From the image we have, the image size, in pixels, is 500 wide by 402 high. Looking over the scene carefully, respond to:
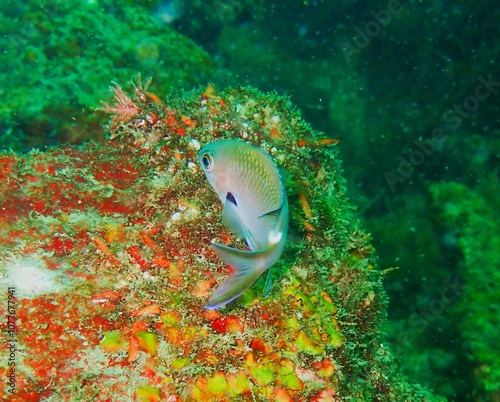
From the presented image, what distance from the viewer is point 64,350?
271 cm

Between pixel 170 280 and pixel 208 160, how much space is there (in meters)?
1.19

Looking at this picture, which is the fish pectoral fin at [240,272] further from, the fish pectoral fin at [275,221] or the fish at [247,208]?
the fish pectoral fin at [275,221]

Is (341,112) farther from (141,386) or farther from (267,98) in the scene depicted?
(141,386)

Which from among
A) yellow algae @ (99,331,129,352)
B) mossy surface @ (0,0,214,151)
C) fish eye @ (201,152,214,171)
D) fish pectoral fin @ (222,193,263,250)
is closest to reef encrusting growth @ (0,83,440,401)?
yellow algae @ (99,331,129,352)

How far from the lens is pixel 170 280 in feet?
10.0

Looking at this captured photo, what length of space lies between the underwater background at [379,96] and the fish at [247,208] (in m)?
5.22

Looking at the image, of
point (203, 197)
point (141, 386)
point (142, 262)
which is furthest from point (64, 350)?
point (203, 197)

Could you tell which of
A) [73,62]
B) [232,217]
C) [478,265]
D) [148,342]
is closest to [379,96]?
[478,265]

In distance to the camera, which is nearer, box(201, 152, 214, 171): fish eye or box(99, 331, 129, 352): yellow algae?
box(201, 152, 214, 171): fish eye

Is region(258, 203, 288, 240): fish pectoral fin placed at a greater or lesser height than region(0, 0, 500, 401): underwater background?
greater

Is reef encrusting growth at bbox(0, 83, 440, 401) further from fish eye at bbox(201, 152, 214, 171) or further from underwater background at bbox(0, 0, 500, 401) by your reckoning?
underwater background at bbox(0, 0, 500, 401)

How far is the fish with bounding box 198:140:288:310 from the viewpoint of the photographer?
6.36ft

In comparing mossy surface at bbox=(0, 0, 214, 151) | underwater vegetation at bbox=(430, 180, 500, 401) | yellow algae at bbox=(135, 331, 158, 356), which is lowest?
mossy surface at bbox=(0, 0, 214, 151)

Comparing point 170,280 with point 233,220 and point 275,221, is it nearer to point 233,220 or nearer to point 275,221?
point 233,220
